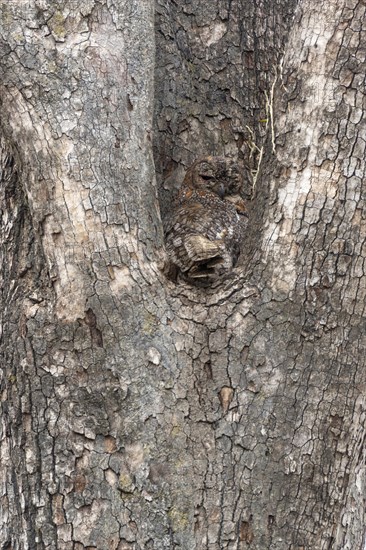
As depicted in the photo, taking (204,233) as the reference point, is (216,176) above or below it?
above

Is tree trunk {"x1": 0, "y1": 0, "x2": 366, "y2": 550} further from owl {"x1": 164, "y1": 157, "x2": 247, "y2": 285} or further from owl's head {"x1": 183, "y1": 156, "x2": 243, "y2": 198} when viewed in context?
owl's head {"x1": 183, "y1": 156, "x2": 243, "y2": 198}

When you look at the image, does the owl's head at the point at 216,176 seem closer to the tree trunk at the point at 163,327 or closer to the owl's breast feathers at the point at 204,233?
the owl's breast feathers at the point at 204,233

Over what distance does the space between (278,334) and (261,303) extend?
126mm

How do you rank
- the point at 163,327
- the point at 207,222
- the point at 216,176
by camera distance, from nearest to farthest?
the point at 163,327 < the point at 207,222 < the point at 216,176

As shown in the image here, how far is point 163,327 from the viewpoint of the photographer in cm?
319

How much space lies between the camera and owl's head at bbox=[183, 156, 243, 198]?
12.7 feet

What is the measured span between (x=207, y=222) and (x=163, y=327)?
0.74 meters

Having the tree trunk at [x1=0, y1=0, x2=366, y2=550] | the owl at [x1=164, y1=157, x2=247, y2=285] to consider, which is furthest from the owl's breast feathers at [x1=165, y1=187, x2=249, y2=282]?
the tree trunk at [x1=0, y1=0, x2=366, y2=550]

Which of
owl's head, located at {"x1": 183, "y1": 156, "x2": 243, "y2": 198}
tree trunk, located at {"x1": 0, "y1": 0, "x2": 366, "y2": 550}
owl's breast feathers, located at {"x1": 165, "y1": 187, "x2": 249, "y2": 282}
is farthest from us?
owl's head, located at {"x1": 183, "y1": 156, "x2": 243, "y2": 198}

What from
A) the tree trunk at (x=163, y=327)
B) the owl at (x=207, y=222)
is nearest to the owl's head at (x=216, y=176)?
the owl at (x=207, y=222)

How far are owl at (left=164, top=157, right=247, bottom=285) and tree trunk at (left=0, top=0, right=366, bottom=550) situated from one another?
4.5 inches

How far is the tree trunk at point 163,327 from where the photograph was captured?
3074 mm

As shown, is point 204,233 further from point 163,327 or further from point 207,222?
point 163,327

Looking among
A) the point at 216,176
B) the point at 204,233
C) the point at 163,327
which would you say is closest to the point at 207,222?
the point at 204,233
